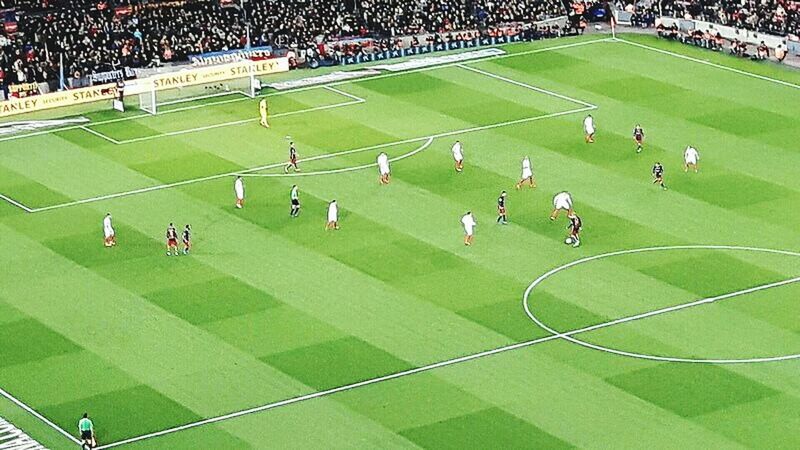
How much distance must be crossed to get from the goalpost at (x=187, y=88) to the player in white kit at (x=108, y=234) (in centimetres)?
2198

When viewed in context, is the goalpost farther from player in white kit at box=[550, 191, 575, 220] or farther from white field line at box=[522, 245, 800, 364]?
white field line at box=[522, 245, 800, 364]

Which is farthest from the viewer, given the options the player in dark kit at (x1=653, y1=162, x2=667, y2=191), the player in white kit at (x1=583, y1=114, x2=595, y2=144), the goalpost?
the goalpost

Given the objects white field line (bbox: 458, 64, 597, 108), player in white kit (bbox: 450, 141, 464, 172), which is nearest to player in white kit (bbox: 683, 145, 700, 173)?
player in white kit (bbox: 450, 141, 464, 172)

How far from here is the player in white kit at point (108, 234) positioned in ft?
292

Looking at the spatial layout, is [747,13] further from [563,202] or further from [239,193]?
[239,193]

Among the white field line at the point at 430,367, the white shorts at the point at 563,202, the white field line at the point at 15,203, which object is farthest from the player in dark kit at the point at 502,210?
the white field line at the point at 15,203

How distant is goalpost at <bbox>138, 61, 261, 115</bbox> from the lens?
369ft

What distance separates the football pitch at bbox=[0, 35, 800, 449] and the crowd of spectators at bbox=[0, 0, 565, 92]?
803 cm

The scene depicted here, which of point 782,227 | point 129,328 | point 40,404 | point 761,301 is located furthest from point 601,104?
point 40,404

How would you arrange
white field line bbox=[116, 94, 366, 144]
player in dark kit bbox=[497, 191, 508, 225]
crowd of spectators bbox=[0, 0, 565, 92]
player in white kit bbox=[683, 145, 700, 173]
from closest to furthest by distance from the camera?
player in dark kit bbox=[497, 191, 508, 225]
player in white kit bbox=[683, 145, 700, 173]
white field line bbox=[116, 94, 366, 144]
crowd of spectators bbox=[0, 0, 565, 92]

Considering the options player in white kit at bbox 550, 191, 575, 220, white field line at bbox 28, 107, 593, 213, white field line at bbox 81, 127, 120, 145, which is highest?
player in white kit at bbox 550, 191, 575, 220

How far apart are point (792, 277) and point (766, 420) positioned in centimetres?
1505

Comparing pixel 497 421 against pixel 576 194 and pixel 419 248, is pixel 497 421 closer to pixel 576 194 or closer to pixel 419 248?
pixel 419 248

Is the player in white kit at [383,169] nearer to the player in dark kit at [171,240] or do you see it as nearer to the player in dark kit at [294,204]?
the player in dark kit at [294,204]
